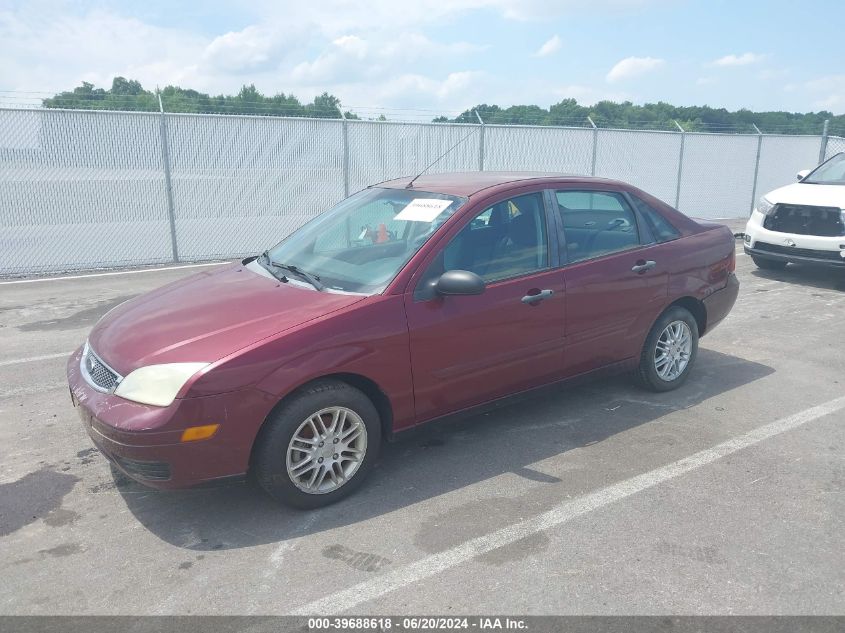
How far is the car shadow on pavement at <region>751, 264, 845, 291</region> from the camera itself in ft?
30.1

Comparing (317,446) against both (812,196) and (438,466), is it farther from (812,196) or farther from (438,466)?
(812,196)

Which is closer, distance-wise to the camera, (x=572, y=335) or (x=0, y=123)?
(x=572, y=335)

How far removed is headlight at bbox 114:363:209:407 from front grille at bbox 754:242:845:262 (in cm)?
830

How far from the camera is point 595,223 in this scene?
4.68m

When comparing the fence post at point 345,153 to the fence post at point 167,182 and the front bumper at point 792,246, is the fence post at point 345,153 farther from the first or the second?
the front bumper at point 792,246

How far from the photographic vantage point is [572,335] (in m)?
4.44

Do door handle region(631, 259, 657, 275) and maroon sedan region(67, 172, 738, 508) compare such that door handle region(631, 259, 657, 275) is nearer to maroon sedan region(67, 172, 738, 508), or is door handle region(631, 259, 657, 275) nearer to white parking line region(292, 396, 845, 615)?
maroon sedan region(67, 172, 738, 508)

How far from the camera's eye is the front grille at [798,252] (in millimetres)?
8609

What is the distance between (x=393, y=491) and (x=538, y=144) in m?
11.9

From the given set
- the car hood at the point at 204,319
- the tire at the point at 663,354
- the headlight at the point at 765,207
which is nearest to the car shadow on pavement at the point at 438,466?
the tire at the point at 663,354

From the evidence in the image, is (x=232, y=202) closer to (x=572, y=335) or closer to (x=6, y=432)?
(x=6, y=432)

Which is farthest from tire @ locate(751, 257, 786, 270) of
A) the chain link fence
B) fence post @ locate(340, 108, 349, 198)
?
fence post @ locate(340, 108, 349, 198)

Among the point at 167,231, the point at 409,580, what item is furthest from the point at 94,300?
the point at 409,580

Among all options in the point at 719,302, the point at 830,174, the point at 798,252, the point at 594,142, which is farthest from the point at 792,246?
the point at 594,142
